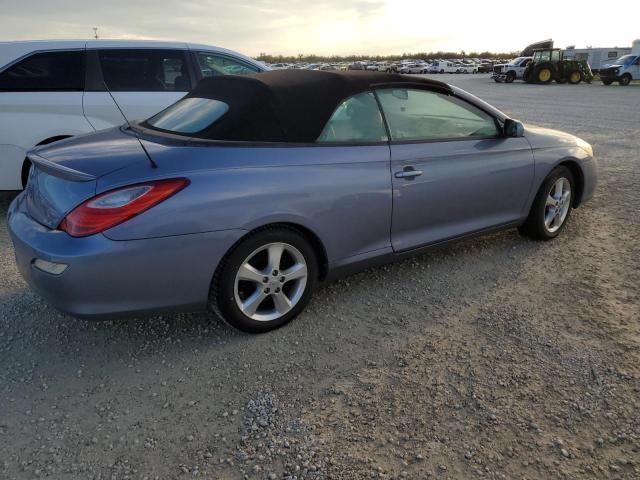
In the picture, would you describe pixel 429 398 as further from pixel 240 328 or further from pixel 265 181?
pixel 265 181

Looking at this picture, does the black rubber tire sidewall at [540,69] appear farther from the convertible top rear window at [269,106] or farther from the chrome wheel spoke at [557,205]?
the convertible top rear window at [269,106]

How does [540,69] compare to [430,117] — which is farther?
[540,69]

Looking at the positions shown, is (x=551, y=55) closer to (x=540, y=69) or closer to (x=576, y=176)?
(x=540, y=69)

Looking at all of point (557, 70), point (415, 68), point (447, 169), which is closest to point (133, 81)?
point (447, 169)

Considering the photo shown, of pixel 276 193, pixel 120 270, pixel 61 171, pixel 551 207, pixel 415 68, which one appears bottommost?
pixel 551 207

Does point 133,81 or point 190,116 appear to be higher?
point 133,81

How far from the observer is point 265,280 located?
9.68 ft

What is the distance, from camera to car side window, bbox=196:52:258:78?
5906 millimetres

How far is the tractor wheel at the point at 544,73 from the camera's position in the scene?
3203 centimetres

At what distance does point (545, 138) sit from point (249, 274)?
2.86 meters

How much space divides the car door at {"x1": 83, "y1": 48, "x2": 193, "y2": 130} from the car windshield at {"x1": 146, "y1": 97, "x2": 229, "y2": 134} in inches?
80.2

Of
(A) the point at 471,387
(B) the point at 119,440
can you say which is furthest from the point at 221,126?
(A) the point at 471,387

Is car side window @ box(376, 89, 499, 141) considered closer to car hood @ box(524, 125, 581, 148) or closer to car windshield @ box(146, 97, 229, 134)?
car hood @ box(524, 125, 581, 148)

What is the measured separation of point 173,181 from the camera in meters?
2.59
